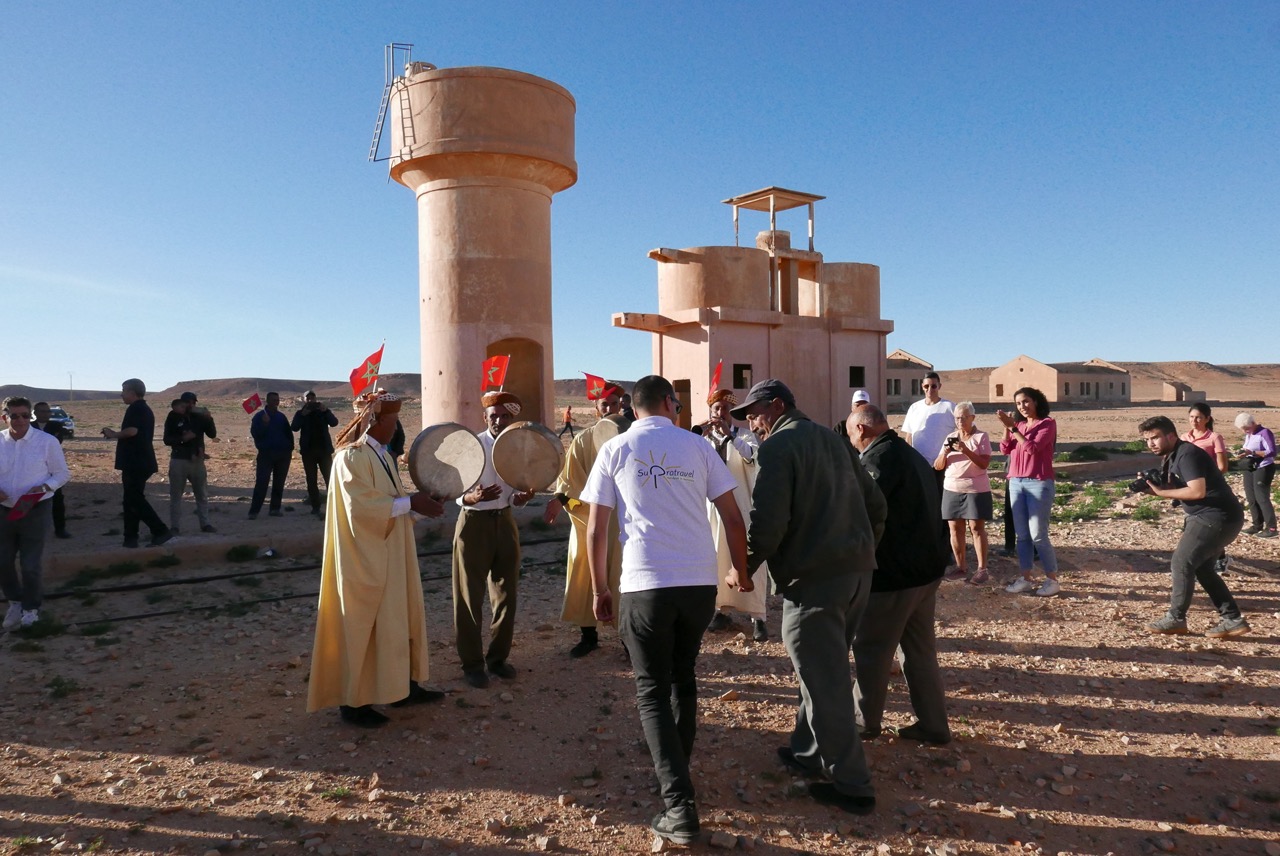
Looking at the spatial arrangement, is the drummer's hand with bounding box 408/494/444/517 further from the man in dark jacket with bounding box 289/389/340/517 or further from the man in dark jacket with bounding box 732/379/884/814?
the man in dark jacket with bounding box 289/389/340/517

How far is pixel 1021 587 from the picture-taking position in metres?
7.95

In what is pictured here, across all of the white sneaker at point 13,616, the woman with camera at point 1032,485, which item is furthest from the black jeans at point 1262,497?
the white sneaker at point 13,616

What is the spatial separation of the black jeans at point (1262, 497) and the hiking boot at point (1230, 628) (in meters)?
5.33

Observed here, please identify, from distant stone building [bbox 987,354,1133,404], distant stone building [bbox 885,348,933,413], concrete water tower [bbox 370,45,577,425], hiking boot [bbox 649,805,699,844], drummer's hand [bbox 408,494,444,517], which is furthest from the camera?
distant stone building [bbox 987,354,1133,404]

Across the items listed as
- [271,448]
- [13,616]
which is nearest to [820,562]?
[13,616]

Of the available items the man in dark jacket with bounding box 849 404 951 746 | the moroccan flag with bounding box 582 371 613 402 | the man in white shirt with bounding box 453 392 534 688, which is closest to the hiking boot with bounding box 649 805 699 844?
the man in dark jacket with bounding box 849 404 951 746

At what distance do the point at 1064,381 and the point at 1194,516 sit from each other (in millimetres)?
59964

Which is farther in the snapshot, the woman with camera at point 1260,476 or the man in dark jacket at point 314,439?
the man in dark jacket at point 314,439

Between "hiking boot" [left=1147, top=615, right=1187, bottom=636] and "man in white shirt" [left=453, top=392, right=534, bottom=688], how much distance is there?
16.4 feet

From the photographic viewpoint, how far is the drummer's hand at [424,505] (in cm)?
509

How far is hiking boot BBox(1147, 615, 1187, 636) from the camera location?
262 inches

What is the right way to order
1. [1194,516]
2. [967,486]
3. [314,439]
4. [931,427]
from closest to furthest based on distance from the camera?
[1194,516] → [967,486] → [931,427] → [314,439]

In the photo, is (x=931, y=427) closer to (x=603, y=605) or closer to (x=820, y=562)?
(x=820, y=562)

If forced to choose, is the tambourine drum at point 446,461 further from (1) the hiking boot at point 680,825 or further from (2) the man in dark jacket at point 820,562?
(1) the hiking boot at point 680,825
